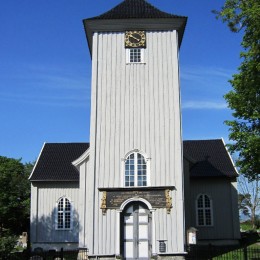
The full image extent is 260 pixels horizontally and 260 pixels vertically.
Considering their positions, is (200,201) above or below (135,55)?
below

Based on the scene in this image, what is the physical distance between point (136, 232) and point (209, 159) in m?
13.1

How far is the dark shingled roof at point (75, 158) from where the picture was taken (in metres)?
31.3

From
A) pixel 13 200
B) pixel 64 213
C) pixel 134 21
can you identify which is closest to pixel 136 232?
pixel 64 213

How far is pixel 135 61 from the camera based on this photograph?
23.8 m

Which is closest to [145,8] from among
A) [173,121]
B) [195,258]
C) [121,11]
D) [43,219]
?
[121,11]

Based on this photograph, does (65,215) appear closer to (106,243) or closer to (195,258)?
(106,243)

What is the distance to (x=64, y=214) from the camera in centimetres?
3083

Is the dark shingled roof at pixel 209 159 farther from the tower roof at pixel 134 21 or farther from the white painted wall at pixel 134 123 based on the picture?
the tower roof at pixel 134 21

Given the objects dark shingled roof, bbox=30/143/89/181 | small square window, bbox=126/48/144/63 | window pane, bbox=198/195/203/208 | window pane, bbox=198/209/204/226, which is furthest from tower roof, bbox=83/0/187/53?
window pane, bbox=198/209/204/226

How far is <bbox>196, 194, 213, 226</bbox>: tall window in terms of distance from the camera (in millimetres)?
30422

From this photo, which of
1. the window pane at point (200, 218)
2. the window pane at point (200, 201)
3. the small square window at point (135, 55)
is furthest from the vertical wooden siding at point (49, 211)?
the small square window at point (135, 55)

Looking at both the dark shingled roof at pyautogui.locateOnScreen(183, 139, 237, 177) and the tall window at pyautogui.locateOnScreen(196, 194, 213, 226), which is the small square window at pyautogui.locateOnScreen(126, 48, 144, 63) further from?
the tall window at pyautogui.locateOnScreen(196, 194, 213, 226)

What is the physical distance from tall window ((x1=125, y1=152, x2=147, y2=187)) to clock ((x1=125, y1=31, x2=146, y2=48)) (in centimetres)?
628

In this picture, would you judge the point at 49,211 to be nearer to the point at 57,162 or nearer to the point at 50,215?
the point at 50,215
